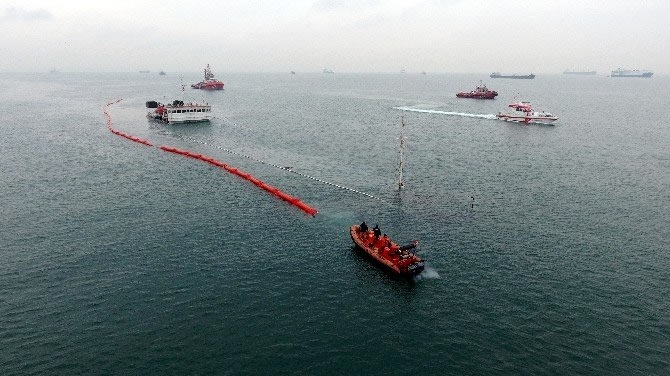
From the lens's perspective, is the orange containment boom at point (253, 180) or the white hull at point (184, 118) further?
the white hull at point (184, 118)

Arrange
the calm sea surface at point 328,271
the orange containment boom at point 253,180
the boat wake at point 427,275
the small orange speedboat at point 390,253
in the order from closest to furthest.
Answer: the calm sea surface at point 328,271 → the small orange speedboat at point 390,253 → the boat wake at point 427,275 → the orange containment boom at point 253,180

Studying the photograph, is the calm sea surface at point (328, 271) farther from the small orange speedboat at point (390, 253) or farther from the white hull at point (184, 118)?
the white hull at point (184, 118)

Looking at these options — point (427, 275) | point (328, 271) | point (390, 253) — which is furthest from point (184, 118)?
point (427, 275)

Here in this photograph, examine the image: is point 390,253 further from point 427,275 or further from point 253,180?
point 253,180

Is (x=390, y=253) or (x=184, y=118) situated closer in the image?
(x=390, y=253)

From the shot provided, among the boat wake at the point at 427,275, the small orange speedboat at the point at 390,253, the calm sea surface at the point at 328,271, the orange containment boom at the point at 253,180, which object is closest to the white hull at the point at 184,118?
the orange containment boom at the point at 253,180

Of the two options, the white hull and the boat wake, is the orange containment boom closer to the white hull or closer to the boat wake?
the boat wake

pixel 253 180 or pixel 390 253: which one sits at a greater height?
pixel 253 180
